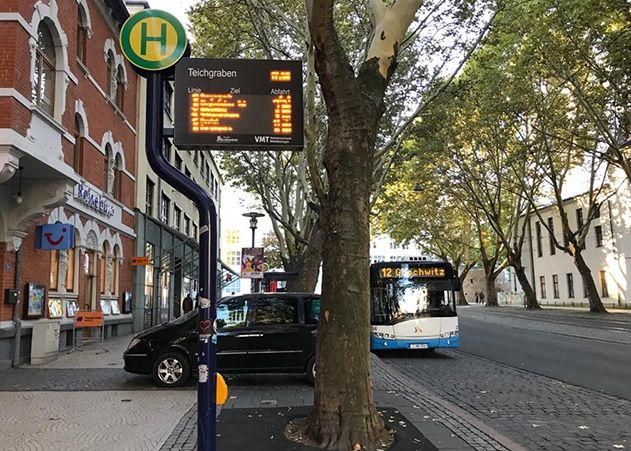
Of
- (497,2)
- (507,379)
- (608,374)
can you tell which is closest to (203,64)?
(507,379)

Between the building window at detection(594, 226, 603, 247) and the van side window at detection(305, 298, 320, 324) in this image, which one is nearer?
the van side window at detection(305, 298, 320, 324)

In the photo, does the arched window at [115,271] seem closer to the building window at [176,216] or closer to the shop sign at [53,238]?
the shop sign at [53,238]

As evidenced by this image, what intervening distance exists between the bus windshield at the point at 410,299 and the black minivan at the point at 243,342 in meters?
5.01

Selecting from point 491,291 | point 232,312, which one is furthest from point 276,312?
point 491,291

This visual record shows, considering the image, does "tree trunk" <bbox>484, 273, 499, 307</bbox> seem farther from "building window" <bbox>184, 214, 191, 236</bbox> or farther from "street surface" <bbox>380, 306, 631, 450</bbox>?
"street surface" <bbox>380, 306, 631, 450</bbox>

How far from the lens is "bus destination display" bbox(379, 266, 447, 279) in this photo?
15.7 metres

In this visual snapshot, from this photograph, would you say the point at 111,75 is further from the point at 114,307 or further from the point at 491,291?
the point at 491,291

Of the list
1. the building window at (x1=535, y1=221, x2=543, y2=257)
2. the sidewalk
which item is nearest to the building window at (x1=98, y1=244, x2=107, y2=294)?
the sidewalk

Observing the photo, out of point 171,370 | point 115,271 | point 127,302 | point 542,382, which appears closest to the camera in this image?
point 171,370

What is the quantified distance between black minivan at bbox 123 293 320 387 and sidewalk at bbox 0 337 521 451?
1.16 feet

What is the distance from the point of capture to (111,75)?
20.4 metres

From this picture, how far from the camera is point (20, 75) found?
37.2 ft

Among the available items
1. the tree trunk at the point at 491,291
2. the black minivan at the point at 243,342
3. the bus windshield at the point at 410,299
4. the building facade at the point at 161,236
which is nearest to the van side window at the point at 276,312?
the black minivan at the point at 243,342

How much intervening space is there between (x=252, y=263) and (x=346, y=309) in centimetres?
1715
